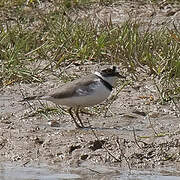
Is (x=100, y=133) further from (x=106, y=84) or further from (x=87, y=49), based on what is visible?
(x=87, y=49)

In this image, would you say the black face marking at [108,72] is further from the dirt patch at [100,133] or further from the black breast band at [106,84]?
the dirt patch at [100,133]

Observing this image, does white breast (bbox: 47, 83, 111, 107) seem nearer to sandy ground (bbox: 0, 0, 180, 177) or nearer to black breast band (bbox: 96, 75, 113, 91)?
black breast band (bbox: 96, 75, 113, 91)

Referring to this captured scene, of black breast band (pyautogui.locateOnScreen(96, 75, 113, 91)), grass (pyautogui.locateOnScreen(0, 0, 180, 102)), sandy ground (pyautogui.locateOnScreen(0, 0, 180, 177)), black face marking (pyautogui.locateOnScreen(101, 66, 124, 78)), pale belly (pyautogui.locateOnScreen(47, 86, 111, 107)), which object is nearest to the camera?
sandy ground (pyautogui.locateOnScreen(0, 0, 180, 177))

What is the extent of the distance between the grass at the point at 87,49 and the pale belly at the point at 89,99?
3.61ft

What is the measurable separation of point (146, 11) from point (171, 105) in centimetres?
404

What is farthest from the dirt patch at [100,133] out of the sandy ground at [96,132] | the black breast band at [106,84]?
the black breast band at [106,84]

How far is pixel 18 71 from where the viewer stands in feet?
31.6

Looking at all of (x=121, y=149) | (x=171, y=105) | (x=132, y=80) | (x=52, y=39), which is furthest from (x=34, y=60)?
(x=121, y=149)

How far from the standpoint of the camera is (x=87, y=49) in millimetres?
10195

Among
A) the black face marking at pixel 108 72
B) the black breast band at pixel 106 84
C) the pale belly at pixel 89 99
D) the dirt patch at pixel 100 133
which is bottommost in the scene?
the dirt patch at pixel 100 133

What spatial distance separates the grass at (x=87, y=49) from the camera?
30.9ft

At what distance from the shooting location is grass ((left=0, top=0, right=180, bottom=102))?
943 centimetres

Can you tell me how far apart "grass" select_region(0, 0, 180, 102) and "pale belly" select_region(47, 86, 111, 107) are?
1.10m

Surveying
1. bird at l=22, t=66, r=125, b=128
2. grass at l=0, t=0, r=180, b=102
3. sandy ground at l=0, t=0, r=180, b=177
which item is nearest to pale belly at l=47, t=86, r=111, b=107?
bird at l=22, t=66, r=125, b=128
